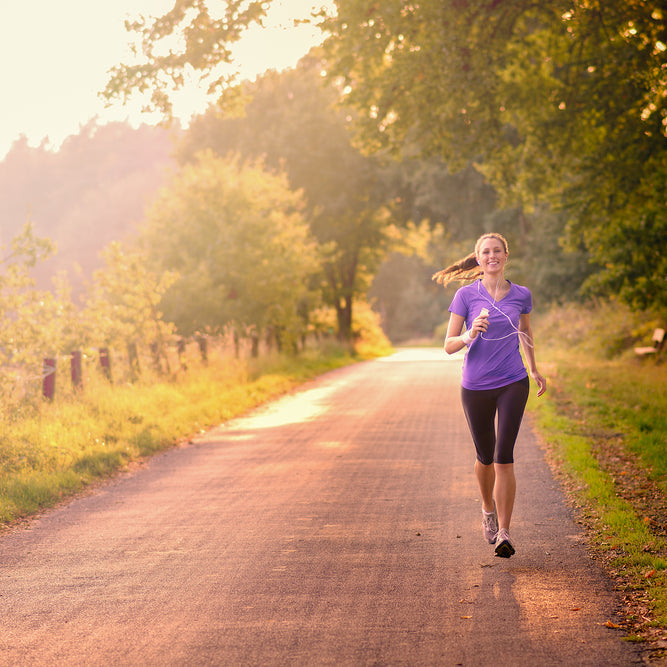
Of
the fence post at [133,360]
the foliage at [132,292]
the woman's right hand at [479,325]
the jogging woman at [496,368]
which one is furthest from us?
the foliage at [132,292]

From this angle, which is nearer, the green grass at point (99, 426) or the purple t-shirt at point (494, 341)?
the purple t-shirt at point (494, 341)

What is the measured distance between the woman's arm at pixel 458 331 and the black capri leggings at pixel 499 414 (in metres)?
0.38

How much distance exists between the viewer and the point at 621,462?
963 centimetres

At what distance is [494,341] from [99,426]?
23.8 feet

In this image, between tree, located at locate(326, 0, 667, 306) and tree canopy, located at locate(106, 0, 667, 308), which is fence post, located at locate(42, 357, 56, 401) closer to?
tree canopy, located at locate(106, 0, 667, 308)

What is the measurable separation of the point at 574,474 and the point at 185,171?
2030cm

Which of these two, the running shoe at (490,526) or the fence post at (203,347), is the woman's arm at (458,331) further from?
the fence post at (203,347)

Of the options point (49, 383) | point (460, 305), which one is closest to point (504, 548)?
point (460, 305)

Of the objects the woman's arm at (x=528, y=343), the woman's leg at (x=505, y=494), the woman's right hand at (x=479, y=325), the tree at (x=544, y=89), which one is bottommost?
the woman's leg at (x=505, y=494)

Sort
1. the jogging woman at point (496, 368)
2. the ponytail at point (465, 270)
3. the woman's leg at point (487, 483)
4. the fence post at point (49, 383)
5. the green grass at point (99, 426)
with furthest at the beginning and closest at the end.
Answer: the fence post at point (49, 383), the green grass at point (99, 426), the ponytail at point (465, 270), the woman's leg at point (487, 483), the jogging woman at point (496, 368)

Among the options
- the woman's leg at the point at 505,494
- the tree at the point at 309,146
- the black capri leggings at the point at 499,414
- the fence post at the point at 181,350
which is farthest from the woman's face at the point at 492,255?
the tree at the point at 309,146

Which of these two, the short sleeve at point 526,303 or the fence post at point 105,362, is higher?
the short sleeve at point 526,303

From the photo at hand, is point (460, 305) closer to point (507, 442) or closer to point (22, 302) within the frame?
point (507, 442)

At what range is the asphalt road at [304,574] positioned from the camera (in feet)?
14.8
